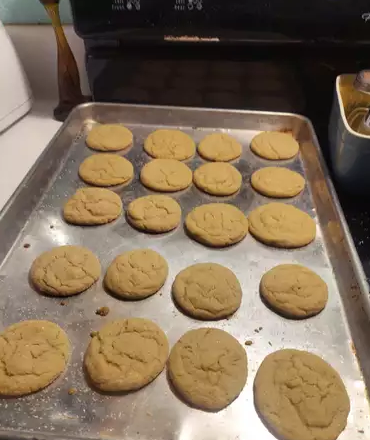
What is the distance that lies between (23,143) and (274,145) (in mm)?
707

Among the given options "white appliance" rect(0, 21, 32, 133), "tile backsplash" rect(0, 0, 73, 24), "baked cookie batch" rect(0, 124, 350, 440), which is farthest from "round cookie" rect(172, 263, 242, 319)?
"tile backsplash" rect(0, 0, 73, 24)

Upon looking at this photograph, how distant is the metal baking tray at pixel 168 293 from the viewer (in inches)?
28.4

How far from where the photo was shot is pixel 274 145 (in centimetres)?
124

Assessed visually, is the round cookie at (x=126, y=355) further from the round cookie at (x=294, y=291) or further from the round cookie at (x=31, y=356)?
the round cookie at (x=294, y=291)

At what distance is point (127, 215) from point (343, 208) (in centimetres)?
51

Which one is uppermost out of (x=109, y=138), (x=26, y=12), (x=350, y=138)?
(x=26, y=12)

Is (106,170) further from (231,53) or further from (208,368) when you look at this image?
(208,368)

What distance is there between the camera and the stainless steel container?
35.7 inches

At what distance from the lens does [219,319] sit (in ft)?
2.87

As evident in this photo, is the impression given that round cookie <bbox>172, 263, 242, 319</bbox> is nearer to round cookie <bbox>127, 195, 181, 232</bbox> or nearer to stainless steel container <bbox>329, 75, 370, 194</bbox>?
round cookie <bbox>127, 195, 181, 232</bbox>

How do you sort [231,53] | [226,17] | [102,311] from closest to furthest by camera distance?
[102,311], [226,17], [231,53]

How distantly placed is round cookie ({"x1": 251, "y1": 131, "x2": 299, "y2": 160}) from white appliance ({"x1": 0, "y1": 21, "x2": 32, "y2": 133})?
69 cm

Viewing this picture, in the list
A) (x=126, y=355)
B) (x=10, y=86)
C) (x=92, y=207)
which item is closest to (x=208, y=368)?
(x=126, y=355)

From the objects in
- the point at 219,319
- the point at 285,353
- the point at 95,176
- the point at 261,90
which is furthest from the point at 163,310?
the point at 261,90
